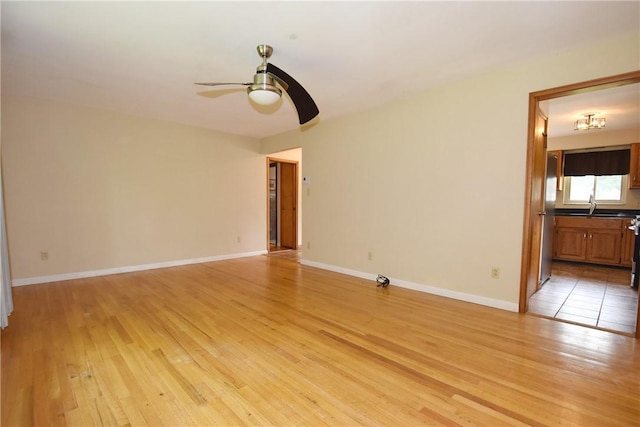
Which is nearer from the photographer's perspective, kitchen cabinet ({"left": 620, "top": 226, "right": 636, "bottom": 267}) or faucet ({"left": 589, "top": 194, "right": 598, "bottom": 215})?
kitchen cabinet ({"left": 620, "top": 226, "right": 636, "bottom": 267})

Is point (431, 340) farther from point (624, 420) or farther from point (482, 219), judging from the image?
point (482, 219)

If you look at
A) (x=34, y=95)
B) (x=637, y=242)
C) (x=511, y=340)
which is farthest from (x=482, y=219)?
(x=34, y=95)

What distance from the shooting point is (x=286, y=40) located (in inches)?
92.5

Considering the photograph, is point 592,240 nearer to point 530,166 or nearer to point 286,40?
point 530,166

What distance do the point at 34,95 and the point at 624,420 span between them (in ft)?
20.0

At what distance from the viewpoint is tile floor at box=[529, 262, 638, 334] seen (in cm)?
278

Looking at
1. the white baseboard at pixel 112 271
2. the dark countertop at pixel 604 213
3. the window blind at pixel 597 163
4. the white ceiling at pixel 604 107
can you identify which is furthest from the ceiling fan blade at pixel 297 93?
the window blind at pixel 597 163

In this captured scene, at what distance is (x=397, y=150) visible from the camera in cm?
382

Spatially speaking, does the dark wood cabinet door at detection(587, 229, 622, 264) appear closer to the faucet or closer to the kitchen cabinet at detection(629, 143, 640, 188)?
the faucet

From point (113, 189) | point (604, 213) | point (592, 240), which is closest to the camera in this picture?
point (113, 189)

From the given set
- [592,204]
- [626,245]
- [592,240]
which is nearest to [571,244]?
[592,240]

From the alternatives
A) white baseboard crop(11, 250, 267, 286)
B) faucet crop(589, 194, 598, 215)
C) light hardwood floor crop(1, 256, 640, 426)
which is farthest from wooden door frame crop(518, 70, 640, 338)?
white baseboard crop(11, 250, 267, 286)

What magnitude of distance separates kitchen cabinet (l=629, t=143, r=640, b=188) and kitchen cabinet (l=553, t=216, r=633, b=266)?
690 mm

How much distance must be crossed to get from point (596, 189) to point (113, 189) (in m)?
8.55
